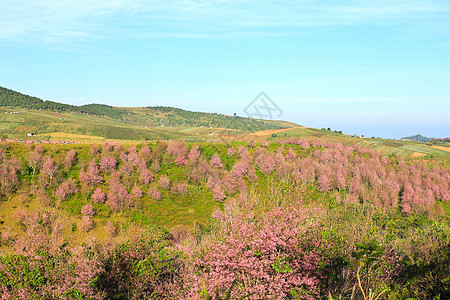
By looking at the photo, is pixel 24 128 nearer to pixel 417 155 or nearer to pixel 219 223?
pixel 219 223

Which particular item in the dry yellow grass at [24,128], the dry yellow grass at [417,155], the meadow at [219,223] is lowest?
the meadow at [219,223]

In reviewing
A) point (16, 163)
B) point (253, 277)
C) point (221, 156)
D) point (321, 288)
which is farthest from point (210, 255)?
point (221, 156)

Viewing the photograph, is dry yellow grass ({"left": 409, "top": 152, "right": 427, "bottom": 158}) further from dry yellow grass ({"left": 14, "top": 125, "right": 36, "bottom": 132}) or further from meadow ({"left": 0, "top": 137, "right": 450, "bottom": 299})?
dry yellow grass ({"left": 14, "top": 125, "right": 36, "bottom": 132})

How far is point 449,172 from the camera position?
360 ft

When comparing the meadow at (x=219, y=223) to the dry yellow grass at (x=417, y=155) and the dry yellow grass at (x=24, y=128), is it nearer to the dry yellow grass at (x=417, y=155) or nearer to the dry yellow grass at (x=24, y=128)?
the dry yellow grass at (x=417, y=155)

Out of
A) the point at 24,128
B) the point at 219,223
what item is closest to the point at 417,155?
the point at 219,223

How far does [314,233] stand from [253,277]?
16.9ft

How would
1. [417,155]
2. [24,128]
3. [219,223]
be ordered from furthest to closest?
[24,128] < [417,155] < [219,223]

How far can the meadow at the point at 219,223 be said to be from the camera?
17969mm

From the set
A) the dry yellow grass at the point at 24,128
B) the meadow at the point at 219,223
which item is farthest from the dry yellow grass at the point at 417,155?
the dry yellow grass at the point at 24,128

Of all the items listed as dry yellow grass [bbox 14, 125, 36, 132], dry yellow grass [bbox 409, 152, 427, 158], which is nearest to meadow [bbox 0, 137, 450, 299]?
dry yellow grass [bbox 409, 152, 427, 158]

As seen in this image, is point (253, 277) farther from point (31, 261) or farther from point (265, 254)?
point (31, 261)

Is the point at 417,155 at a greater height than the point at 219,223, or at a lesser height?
greater

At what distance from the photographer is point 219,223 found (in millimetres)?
26828
